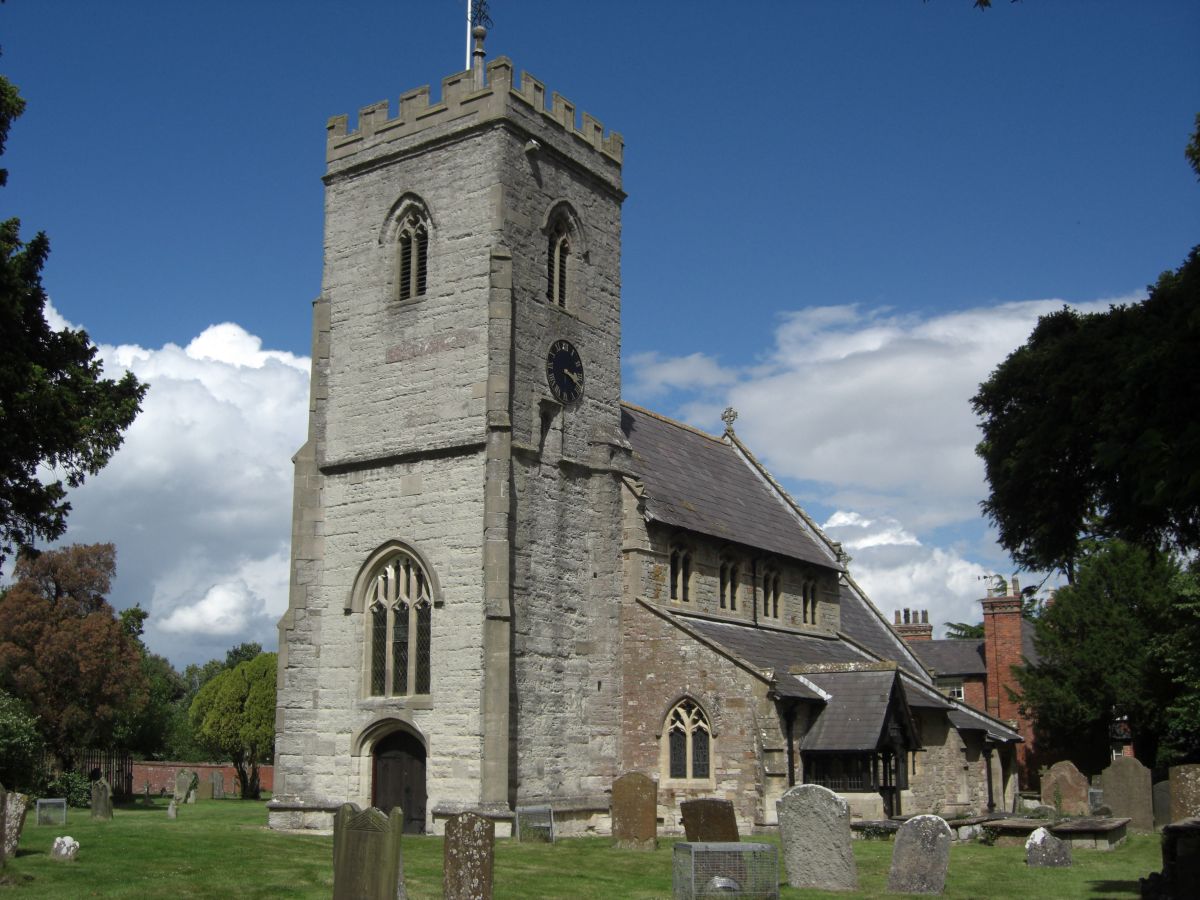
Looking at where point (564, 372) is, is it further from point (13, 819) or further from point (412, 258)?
point (13, 819)

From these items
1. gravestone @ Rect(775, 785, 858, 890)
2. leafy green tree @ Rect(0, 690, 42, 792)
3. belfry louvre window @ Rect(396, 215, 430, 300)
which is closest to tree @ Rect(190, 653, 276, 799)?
leafy green tree @ Rect(0, 690, 42, 792)

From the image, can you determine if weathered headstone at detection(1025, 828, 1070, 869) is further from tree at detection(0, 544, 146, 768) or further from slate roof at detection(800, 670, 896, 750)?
tree at detection(0, 544, 146, 768)

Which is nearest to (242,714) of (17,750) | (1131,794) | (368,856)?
(17,750)

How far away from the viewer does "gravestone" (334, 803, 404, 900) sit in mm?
12422

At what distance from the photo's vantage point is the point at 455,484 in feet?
84.4

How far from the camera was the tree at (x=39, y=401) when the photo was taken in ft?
74.3

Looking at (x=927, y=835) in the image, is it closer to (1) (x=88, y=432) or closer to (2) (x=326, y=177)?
(1) (x=88, y=432)

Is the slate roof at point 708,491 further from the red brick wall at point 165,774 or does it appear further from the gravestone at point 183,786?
the red brick wall at point 165,774

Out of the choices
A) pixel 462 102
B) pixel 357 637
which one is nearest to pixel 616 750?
pixel 357 637

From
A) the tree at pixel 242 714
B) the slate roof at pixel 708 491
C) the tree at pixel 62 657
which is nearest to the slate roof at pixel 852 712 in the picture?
the slate roof at pixel 708 491

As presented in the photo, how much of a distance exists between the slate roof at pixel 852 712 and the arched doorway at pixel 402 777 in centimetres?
903

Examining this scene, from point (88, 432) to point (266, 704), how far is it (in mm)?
33498

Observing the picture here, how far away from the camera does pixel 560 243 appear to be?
29.1 meters

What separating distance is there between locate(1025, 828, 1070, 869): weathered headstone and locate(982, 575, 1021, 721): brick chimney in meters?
30.1
